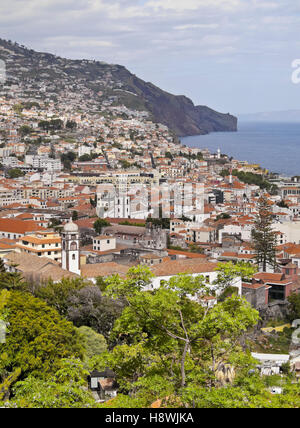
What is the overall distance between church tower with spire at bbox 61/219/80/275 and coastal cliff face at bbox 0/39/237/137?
53.9 m

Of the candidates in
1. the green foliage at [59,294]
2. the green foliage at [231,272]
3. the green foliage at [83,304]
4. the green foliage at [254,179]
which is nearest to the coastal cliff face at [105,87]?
the green foliage at [254,179]

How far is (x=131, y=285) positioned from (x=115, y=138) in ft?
144

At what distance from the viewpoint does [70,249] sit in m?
11.5

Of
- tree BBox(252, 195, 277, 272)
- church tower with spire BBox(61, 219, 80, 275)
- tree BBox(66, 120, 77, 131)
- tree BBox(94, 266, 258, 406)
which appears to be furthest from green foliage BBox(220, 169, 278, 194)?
tree BBox(94, 266, 258, 406)

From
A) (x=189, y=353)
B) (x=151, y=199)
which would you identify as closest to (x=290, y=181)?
(x=151, y=199)

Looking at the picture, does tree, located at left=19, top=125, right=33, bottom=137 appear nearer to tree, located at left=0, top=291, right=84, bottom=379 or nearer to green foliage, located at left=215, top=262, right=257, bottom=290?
tree, located at left=0, top=291, right=84, bottom=379

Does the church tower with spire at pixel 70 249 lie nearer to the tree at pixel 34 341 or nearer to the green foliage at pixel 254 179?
the tree at pixel 34 341

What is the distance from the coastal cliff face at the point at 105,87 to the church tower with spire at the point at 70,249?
177 ft

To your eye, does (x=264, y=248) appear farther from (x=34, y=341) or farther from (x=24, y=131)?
(x=24, y=131)

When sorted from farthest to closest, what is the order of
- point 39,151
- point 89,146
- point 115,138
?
point 115,138 → point 89,146 → point 39,151

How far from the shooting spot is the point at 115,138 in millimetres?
47656
